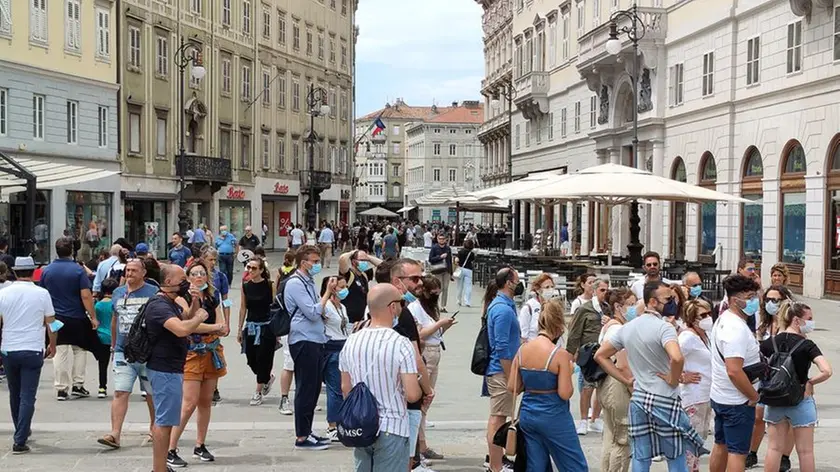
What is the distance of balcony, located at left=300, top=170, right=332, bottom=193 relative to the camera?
5728cm

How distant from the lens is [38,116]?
3319 cm

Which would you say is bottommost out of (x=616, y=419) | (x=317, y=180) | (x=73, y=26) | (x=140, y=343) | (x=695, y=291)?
(x=616, y=419)

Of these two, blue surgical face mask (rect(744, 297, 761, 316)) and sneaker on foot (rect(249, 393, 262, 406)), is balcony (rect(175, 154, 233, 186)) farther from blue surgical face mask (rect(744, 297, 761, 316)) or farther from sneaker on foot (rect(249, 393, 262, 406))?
blue surgical face mask (rect(744, 297, 761, 316))

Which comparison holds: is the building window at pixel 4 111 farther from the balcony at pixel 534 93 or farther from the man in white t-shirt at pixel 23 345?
the balcony at pixel 534 93

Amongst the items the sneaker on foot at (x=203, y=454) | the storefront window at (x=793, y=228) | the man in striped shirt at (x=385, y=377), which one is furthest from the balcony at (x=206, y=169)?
the man in striped shirt at (x=385, y=377)

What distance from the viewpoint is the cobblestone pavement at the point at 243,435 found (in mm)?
9031

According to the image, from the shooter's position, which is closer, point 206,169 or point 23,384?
point 23,384

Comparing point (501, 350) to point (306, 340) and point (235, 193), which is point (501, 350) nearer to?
point (306, 340)

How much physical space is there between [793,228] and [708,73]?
7.39 meters

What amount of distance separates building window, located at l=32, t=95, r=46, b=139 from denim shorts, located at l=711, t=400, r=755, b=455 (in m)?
29.2

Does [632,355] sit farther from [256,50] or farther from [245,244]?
[256,50]

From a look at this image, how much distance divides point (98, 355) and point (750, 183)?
73.8ft

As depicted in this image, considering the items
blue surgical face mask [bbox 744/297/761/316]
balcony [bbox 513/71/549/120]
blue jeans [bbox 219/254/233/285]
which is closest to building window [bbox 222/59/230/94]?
balcony [bbox 513/71/549/120]

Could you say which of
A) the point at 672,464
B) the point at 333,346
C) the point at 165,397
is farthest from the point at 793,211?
the point at 165,397
